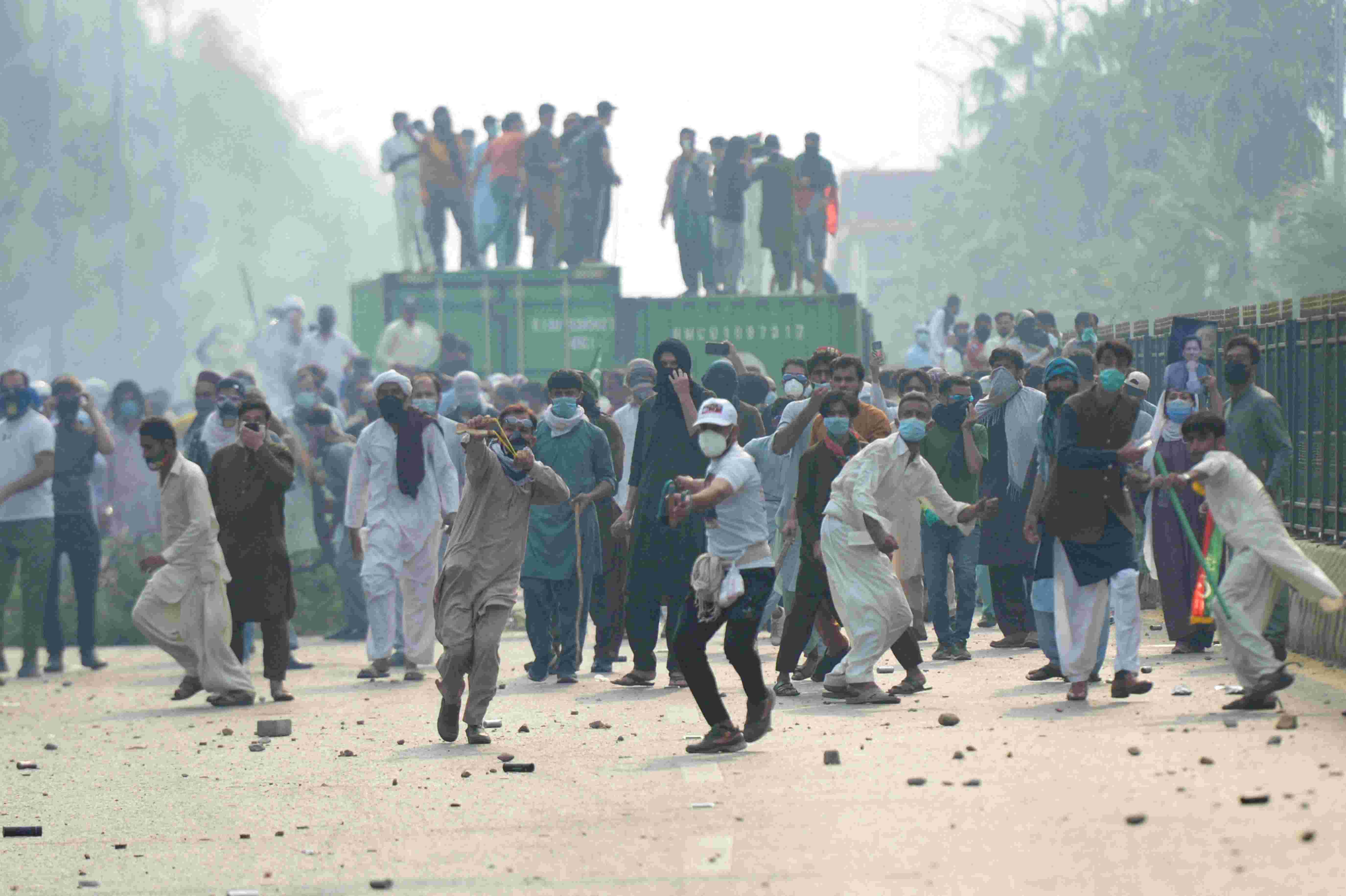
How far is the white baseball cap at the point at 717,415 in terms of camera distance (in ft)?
30.6

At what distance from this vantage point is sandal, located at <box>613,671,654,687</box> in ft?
40.3

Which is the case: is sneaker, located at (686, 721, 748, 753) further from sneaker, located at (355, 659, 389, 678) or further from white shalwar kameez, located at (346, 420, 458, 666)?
sneaker, located at (355, 659, 389, 678)

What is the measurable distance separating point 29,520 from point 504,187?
9.31 meters

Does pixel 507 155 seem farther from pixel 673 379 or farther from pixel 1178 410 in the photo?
pixel 1178 410

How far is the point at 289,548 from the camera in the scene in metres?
17.1

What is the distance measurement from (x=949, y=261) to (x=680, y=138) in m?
48.0

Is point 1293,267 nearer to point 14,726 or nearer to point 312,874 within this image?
point 14,726

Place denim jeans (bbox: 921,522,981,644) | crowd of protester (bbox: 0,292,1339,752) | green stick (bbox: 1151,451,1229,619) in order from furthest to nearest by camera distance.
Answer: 1. denim jeans (bbox: 921,522,981,644)
2. crowd of protester (bbox: 0,292,1339,752)
3. green stick (bbox: 1151,451,1229,619)

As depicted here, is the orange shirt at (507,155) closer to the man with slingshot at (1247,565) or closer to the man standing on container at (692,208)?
the man standing on container at (692,208)

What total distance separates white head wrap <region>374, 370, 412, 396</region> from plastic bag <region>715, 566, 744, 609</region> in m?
4.63

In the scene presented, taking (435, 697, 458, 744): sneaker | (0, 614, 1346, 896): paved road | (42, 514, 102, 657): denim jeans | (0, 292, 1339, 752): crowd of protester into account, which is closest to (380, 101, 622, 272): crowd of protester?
(0, 292, 1339, 752): crowd of protester

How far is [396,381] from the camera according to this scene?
44.3 ft

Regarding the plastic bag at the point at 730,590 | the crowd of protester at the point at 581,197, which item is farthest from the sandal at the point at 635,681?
the crowd of protester at the point at 581,197

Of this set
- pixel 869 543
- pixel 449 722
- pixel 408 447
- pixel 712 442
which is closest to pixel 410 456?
pixel 408 447
